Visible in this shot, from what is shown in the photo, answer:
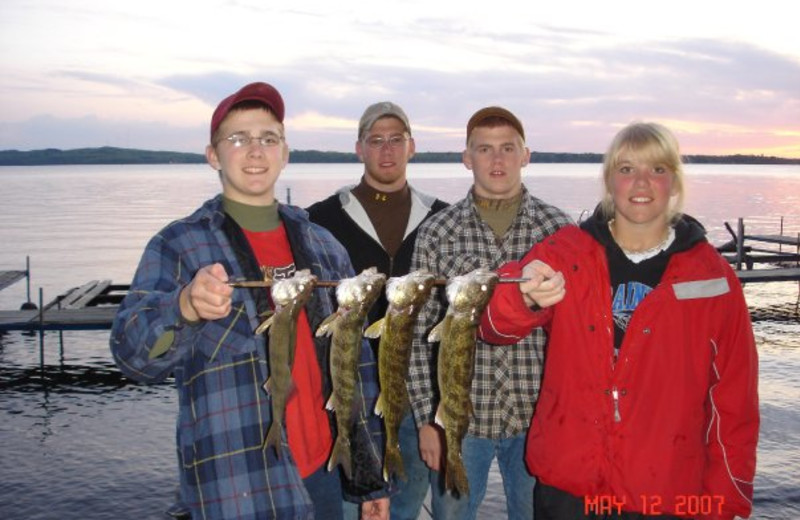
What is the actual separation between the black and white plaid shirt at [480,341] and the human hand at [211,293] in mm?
2631

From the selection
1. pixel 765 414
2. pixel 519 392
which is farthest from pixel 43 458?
pixel 765 414

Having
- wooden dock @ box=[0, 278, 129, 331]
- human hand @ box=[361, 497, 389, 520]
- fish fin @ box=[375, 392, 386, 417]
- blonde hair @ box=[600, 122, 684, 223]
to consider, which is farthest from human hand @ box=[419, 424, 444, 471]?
wooden dock @ box=[0, 278, 129, 331]

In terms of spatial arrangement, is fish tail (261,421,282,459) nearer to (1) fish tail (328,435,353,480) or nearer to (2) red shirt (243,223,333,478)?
(2) red shirt (243,223,333,478)

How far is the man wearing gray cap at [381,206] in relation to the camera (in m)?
6.93

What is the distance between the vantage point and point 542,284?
401 centimetres

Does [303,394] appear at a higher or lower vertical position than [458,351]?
lower

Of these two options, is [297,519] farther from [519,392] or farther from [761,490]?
[761,490]

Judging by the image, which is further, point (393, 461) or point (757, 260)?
point (757, 260)

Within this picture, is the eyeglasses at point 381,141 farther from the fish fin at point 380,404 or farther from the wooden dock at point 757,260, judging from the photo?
the wooden dock at point 757,260

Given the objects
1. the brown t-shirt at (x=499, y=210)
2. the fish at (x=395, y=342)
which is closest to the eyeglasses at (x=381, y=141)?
the brown t-shirt at (x=499, y=210)

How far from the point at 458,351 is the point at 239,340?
50.0 inches

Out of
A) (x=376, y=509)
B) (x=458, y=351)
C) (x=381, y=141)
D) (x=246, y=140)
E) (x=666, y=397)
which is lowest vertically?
(x=376, y=509)

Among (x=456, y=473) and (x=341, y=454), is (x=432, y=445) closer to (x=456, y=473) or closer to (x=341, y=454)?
(x=456, y=473)

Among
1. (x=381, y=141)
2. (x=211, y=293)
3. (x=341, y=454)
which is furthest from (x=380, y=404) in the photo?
(x=381, y=141)
